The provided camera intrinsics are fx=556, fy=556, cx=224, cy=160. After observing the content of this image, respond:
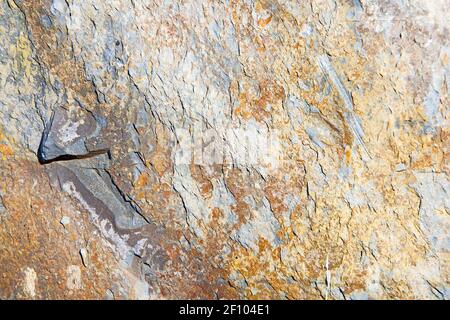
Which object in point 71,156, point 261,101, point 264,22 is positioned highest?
point 264,22

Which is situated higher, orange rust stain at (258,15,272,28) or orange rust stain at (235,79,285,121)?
orange rust stain at (258,15,272,28)

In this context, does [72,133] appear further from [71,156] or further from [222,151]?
[222,151]

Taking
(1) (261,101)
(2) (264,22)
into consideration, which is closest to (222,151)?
(1) (261,101)

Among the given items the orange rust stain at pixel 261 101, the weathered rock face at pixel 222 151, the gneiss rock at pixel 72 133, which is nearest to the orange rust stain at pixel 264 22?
the weathered rock face at pixel 222 151

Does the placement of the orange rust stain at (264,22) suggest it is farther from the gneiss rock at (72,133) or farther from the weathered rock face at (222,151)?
the gneiss rock at (72,133)

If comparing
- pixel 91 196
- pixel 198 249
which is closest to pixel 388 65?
pixel 198 249

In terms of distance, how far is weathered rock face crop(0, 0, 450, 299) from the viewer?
2072mm

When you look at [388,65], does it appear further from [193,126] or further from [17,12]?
[17,12]

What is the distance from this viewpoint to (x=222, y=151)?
2.14m

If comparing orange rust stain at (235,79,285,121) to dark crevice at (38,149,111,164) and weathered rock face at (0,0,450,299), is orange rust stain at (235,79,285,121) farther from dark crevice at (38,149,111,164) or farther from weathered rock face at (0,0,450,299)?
dark crevice at (38,149,111,164)

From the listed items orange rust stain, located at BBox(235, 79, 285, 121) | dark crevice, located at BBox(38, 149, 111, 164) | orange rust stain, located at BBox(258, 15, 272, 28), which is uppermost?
orange rust stain, located at BBox(258, 15, 272, 28)

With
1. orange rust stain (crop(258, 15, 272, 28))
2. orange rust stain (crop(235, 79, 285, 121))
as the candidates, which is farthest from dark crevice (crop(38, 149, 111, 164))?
orange rust stain (crop(258, 15, 272, 28))

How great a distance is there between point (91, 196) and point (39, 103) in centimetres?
42

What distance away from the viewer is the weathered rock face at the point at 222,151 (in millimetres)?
2072
